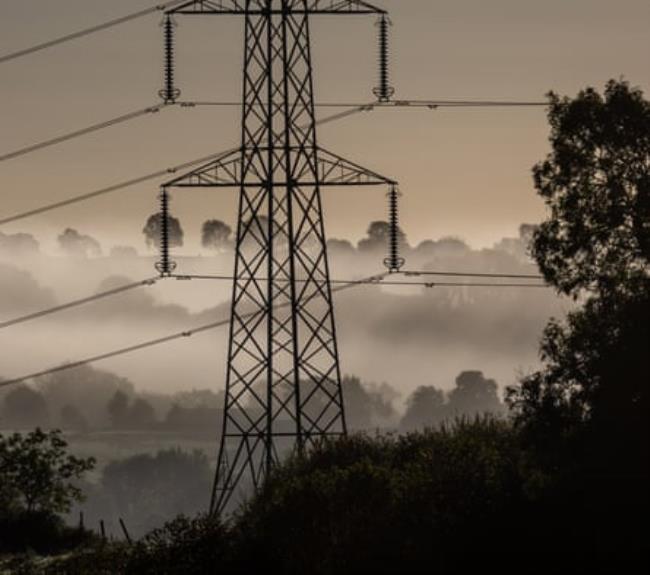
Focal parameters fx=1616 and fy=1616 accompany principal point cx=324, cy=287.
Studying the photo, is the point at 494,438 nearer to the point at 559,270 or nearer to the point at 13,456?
the point at 559,270

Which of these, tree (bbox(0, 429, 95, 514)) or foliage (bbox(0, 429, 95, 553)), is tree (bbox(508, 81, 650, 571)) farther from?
tree (bbox(0, 429, 95, 514))

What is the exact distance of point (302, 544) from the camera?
5809 centimetres

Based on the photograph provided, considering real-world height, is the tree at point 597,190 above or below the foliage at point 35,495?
above

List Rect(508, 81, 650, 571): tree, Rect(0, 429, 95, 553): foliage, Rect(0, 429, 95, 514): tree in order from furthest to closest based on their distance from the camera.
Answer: Rect(0, 429, 95, 514): tree < Rect(0, 429, 95, 553): foliage < Rect(508, 81, 650, 571): tree

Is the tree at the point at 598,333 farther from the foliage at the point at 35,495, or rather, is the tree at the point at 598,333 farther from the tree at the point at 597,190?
the foliage at the point at 35,495

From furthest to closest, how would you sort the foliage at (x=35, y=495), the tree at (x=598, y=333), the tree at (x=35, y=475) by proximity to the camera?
the tree at (x=35, y=475)
the foliage at (x=35, y=495)
the tree at (x=598, y=333)

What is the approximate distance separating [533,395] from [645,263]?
7830 millimetres

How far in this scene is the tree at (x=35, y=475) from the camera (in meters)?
98.9

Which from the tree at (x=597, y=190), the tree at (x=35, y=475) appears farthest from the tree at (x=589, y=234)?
the tree at (x=35, y=475)

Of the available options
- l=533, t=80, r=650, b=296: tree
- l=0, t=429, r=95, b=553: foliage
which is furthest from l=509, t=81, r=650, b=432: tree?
l=0, t=429, r=95, b=553: foliage

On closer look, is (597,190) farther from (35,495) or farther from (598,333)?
(35,495)

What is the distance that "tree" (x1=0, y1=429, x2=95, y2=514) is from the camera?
98875 millimetres

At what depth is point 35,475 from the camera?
100812 mm

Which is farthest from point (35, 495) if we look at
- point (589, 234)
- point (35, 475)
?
point (589, 234)
